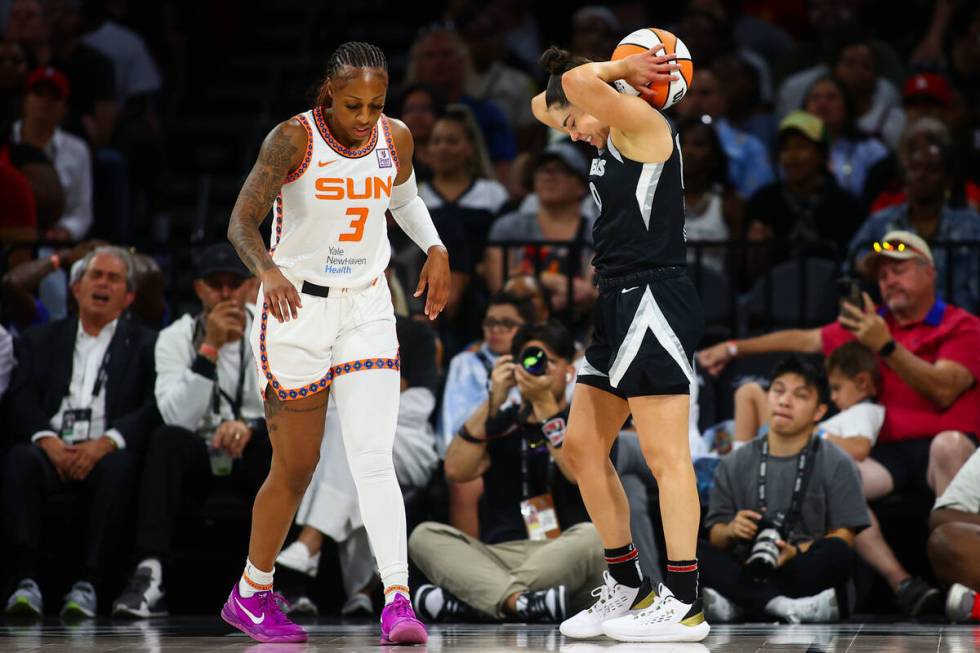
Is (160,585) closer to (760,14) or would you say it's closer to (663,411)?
Answer: (663,411)

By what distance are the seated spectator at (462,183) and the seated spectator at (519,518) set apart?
186 cm

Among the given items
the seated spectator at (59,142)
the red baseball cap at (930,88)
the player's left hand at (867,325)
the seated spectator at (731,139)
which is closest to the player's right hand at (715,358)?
the player's left hand at (867,325)

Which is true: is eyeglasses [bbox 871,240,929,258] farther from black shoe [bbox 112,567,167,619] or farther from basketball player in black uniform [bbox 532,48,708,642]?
black shoe [bbox 112,567,167,619]

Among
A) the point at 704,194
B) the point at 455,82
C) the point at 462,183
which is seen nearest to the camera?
the point at 704,194

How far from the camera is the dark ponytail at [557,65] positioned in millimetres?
4973

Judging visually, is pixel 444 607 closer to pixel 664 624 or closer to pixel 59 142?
pixel 664 624

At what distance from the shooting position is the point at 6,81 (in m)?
9.44

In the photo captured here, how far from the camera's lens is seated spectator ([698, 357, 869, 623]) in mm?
6168

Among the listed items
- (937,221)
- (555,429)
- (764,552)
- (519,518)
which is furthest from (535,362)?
(937,221)

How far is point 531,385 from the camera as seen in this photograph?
629 centimetres

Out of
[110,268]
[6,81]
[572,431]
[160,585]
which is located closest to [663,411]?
[572,431]

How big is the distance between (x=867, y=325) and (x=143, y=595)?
3364mm

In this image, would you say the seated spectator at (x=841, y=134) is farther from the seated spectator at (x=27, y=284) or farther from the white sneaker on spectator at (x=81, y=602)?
the white sneaker on spectator at (x=81, y=602)

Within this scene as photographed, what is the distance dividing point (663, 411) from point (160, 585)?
8.94 ft
